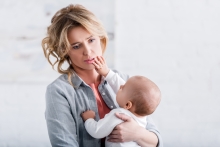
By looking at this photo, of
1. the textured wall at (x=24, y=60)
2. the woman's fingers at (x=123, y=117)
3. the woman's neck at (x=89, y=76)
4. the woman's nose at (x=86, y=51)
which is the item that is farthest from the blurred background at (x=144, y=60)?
the woman's fingers at (x=123, y=117)

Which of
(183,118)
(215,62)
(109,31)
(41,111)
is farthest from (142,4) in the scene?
(41,111)

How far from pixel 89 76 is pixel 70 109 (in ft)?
0.67

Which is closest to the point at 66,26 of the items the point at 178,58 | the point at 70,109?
the point at 70,109

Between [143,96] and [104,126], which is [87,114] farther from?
[143,96]

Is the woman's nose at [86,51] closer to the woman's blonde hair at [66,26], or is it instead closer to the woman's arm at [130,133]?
the woman's blonde hair at [66,26]

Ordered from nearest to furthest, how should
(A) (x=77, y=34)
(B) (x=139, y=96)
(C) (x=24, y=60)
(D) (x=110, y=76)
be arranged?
(B) (x=139, y=96) → (A) (x=77, y=34) → (D) (x=110, y=76) → (C) (x=24, y=60)

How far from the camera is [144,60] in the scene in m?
2.41

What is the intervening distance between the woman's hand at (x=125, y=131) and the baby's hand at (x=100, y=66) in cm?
25

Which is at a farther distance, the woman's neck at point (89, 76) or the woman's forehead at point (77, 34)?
the woman's neck at point (89, 76)

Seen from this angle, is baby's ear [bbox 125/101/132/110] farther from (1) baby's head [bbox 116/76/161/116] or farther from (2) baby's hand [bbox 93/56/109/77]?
(2) baby's hand [bbox 93/56/109/77]

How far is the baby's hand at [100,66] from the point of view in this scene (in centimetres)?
158

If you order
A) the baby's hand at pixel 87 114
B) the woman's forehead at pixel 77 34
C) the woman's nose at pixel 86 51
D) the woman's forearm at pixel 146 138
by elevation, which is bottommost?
the woman's forearm at pixel 146 138

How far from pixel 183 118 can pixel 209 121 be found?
0.60 feet

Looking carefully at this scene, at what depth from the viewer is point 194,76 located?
2.46m
